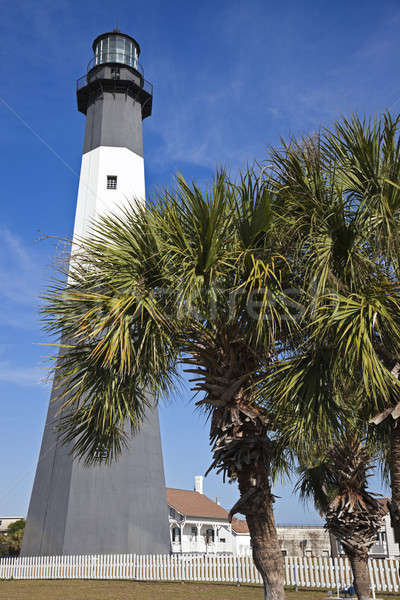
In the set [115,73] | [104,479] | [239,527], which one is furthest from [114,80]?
[239,527]

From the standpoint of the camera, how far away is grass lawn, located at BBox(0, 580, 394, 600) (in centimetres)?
1351

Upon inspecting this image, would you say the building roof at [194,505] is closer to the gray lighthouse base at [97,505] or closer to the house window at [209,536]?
the house window at [209,536]

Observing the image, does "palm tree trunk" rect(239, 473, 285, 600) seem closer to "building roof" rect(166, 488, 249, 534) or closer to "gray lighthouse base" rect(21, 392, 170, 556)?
"gray lighthouse base" rect(21, 392, 170, 556)

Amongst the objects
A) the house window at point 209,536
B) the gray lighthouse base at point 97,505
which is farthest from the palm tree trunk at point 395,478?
the house window at point 209,536

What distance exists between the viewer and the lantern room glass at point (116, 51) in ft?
83.4

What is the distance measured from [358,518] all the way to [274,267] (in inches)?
276

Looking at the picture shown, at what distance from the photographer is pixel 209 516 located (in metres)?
34.2

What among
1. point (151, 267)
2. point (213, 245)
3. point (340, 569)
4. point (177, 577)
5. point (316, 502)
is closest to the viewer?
point (213, 245)

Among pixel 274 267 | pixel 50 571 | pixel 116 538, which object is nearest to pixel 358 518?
pixel 274 267

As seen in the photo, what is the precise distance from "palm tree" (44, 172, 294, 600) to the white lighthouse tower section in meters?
13.9

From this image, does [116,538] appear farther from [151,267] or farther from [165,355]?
[151,267]

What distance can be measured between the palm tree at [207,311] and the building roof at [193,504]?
2712cm

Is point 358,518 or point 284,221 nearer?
point 284,221

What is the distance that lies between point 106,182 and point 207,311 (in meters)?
16.0
